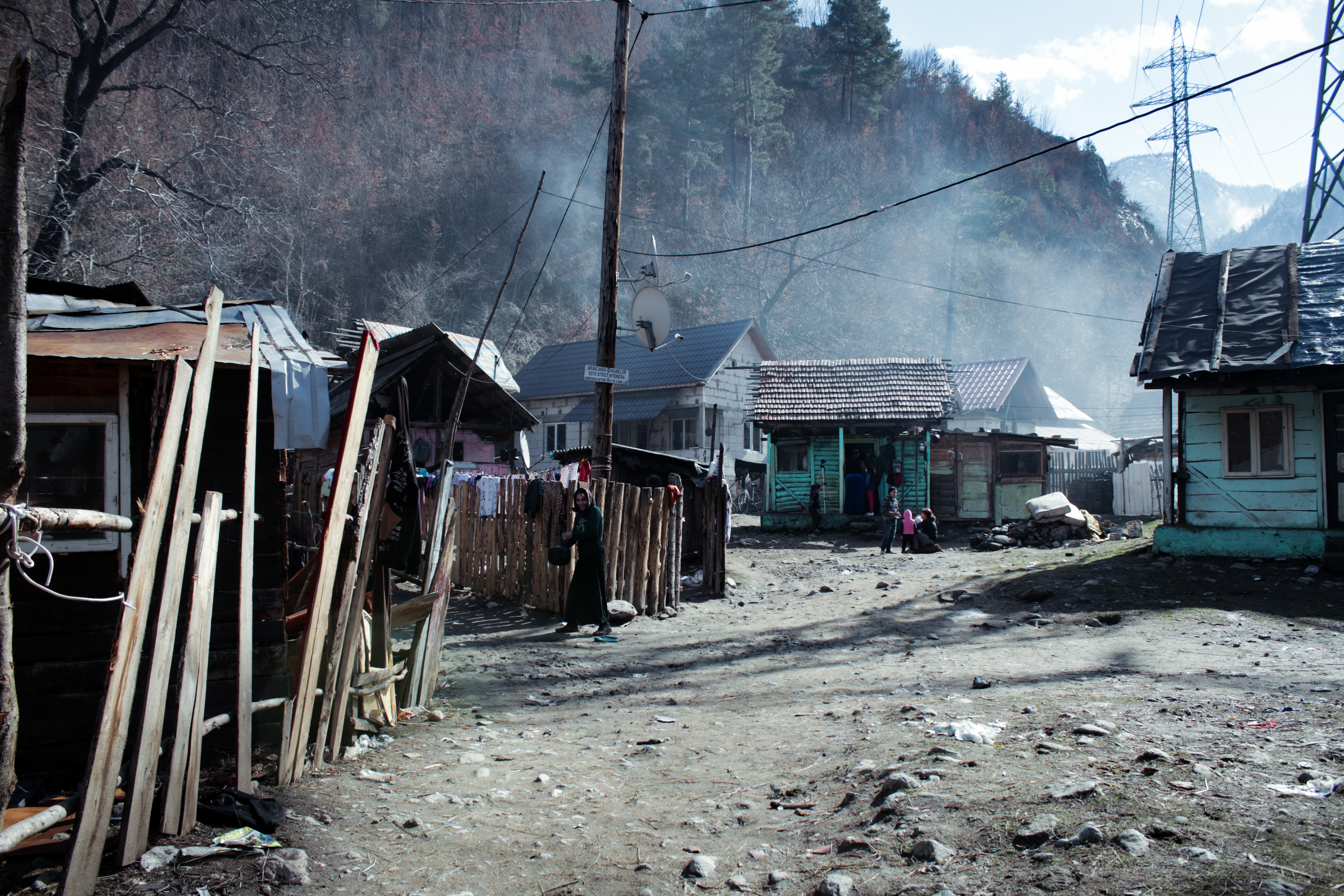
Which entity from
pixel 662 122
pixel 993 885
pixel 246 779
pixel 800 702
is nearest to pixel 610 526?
pixel 800 702

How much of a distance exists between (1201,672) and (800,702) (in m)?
3.22

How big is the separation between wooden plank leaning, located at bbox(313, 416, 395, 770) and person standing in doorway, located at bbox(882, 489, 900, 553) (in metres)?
14.1

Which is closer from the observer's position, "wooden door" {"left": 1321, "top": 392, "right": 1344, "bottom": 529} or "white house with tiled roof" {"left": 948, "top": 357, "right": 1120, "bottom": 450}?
"wooden door" {"left": 1321, "top": 392, "right": 1344, "bottom": 529}

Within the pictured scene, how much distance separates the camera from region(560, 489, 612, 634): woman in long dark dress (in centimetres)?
861

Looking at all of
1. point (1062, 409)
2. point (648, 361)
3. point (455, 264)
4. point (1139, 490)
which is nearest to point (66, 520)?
point (1139, 490)

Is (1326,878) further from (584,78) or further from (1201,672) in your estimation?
(584,78)

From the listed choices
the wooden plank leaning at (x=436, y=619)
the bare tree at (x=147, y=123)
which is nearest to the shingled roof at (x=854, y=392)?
the bare tree at (x=147, y=123)

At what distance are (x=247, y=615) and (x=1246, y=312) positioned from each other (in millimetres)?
14189

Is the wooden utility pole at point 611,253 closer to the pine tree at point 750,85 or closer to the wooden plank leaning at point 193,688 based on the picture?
the wooden plank leaning at point 193,688

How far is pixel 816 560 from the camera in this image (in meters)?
16.2

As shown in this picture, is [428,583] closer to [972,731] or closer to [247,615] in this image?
[247,615]

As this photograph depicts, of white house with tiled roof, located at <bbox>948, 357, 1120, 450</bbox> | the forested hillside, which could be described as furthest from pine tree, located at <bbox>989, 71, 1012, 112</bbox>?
white house with tiled roof, located at <bbox>948, 357, 1120, 450</bbox>

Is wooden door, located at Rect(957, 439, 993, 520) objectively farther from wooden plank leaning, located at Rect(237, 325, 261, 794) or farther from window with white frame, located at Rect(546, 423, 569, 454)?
wooden plank leaning, located at Rect(237, 325, 261, 794)

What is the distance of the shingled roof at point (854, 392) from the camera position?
2202 cm
